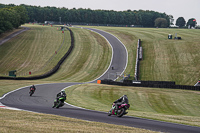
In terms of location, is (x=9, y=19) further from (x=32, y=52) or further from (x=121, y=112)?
(x=121, y=112)

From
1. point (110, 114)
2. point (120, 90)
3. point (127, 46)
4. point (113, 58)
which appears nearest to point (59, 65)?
point (113, 58)

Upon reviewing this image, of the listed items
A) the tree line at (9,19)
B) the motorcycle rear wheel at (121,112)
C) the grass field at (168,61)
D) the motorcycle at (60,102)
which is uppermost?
the tree line at (9,19)

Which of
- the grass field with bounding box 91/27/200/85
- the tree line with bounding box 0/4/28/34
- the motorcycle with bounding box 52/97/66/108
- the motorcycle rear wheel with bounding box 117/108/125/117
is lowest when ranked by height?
the grass field with bounding box 91/27/200/85

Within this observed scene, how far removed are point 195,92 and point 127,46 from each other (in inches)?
1802

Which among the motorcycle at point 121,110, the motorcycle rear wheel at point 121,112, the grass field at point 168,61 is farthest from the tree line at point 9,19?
the motorcycle rear wheel at point 121,112

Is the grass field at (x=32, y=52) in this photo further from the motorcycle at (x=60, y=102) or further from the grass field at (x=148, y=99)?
the motorcycle at (x=60, y=102)

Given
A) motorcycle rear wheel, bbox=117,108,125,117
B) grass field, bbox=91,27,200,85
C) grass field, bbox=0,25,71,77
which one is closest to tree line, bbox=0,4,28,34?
grass field, bbox=0,25,71,77

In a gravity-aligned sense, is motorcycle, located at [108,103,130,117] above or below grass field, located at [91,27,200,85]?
above

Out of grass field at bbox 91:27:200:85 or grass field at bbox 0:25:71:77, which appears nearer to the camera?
grass field at bbox 91:27:200:85

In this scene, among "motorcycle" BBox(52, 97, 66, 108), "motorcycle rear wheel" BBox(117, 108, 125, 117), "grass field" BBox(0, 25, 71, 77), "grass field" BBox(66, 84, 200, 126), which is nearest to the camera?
"motorcycle rear wheel" BBox(117, 108, 125, 117)

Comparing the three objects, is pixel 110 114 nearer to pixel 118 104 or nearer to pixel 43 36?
pixel 118 104

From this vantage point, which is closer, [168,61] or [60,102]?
[60,102]

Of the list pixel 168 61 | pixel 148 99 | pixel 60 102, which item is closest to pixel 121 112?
pixel 60 102

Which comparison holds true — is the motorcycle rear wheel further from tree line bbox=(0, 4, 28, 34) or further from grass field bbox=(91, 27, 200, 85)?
tree line bbox=(0, 4, 28, 34)
